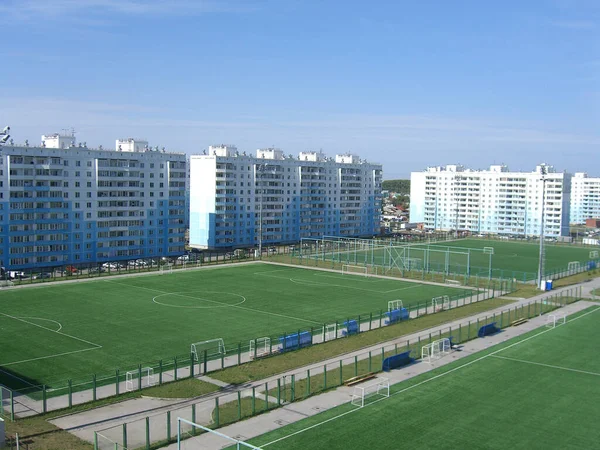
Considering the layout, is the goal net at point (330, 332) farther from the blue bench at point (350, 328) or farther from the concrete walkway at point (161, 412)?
the concrete walkway at point (161, 412)

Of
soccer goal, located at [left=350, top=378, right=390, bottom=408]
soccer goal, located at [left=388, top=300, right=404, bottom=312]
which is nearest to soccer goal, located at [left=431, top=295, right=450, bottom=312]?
soccer goal, located at [left=388, top=300, right=404, bottom=312]

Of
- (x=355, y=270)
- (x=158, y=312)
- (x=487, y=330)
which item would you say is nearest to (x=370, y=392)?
(x=487, y=330)

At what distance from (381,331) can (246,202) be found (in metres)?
52.7

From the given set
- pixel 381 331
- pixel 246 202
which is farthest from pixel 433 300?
pixel 246 202

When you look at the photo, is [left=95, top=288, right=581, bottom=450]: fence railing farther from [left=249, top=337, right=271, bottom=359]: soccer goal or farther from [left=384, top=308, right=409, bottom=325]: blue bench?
[left=384, top=308, right=409, bottom=325]: blue bench

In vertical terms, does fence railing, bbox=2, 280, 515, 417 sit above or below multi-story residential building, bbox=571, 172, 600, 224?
below

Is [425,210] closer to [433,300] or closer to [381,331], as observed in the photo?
[433,300]

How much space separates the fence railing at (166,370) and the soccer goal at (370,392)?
6.68 metres

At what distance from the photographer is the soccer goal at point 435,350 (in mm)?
30547

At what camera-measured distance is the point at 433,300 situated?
147 feet

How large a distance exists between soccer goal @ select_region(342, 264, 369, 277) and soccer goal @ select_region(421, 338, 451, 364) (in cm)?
2819

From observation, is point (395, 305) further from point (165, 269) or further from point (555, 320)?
point (165, 269)

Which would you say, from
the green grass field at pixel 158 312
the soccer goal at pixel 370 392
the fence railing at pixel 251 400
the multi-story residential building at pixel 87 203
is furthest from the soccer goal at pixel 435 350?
the multi-story residential building at pixel 87 203

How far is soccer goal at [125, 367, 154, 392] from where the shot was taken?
25.9 metres
